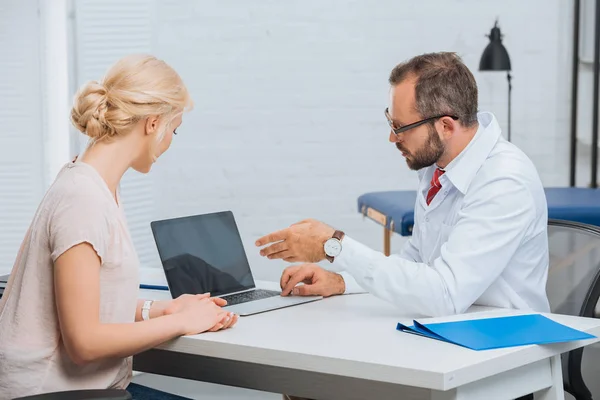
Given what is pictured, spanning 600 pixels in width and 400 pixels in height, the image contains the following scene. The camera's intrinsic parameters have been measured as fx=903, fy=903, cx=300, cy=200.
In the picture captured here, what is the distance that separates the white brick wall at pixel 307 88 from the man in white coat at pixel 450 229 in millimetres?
2329

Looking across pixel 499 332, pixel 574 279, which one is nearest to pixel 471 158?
pixel 574 279

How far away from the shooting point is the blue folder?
162 centimetres

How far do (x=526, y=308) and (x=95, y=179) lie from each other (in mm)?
987

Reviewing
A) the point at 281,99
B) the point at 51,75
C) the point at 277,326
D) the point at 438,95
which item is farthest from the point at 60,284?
the point at 281,99

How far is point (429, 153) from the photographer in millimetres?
2123

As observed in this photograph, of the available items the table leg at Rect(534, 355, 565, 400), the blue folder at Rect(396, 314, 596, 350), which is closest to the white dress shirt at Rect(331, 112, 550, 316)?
the blue folder at Rect(396, 314, 596, 350)

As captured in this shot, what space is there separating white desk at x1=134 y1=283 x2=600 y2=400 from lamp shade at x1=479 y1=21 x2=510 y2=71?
2527mm

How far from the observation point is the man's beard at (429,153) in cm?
211

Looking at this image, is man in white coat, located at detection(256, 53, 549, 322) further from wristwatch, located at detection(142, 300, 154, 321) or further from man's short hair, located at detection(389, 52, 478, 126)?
wristwatch, located at detection(142, 300, 154, 321)

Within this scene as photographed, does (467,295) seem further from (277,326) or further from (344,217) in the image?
(344,217)

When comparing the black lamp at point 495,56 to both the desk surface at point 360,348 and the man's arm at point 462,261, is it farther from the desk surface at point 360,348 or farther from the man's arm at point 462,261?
the desk surface at point 360,348

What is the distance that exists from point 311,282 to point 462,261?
381 mm

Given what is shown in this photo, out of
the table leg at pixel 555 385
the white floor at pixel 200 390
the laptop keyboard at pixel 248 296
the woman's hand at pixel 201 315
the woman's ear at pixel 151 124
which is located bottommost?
the white floor at pixel 200 390

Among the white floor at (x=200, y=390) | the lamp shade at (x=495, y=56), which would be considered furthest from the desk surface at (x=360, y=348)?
the lamp shade at (x=495, y=56)
